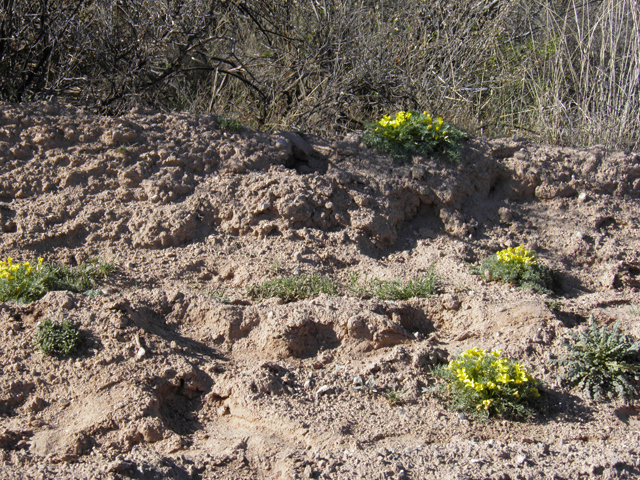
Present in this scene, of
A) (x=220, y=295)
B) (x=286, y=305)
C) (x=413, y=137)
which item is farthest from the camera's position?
(x=413, y=137)

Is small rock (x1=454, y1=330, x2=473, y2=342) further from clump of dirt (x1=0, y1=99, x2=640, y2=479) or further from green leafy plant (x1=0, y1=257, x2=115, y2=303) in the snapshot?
green leafy plant (x1=0, y1=257, x2=115, y2=303)

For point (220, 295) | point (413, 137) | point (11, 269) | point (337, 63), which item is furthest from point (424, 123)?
point (11, 269)

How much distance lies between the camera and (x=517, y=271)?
452cm

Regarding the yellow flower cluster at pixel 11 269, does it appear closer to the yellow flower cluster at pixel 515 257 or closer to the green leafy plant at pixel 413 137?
the green leafy plant at pixel 413 137

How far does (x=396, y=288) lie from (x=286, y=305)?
0.85 m

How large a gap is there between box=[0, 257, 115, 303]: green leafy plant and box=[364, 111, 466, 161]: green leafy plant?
260cm

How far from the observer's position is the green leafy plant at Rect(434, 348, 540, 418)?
334 centimetres

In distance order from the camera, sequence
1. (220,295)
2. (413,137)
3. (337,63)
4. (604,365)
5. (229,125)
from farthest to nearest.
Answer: (337,63) → (413,137) → (229,125) → (220,295) → (604,365)

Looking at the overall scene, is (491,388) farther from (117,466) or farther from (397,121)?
(397,121)

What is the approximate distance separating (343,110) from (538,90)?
225 cm

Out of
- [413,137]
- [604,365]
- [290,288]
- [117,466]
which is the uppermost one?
[413,137]

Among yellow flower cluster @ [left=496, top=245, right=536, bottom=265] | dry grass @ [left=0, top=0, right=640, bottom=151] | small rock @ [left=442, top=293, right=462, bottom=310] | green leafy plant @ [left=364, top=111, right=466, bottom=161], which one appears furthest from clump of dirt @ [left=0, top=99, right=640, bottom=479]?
dry grass @ [left=0, top=0, right=640, bottom=151]

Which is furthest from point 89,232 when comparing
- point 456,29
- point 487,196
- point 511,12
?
point 511,12

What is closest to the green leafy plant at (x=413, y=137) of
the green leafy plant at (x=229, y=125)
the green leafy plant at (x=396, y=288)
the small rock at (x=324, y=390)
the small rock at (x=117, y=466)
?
the green leafy plant at (x=229, y=125)
